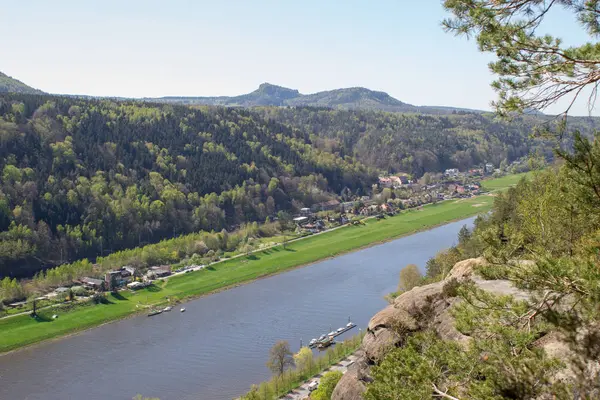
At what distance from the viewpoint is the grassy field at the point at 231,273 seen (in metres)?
30.1

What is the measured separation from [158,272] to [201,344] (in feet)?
49.7

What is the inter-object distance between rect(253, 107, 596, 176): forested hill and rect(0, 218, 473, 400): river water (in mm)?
61407

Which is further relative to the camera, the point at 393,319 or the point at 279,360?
the point at 279,360

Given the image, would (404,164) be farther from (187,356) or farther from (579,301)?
(579,301)

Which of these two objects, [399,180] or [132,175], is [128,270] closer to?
[132,175]

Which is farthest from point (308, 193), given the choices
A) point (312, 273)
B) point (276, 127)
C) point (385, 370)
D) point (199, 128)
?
point (385, 370)

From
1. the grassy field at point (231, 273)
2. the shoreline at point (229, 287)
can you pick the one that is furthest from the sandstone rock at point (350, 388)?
the grassy field at point (231, 273)

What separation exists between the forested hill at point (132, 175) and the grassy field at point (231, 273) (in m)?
10.2

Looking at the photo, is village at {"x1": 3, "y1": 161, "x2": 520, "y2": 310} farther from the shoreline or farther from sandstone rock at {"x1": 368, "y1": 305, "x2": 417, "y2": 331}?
sandstone rock at {"x1": 368, "y1": 305, "x2": 417, "y2": 331}

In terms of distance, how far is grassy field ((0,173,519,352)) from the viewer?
3011 cm

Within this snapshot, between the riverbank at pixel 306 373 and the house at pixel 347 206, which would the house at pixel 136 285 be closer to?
the riverbank at pixel 306 373

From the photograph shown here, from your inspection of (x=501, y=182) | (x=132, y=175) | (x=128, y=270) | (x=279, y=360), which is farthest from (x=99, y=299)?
(x=501, y=182)

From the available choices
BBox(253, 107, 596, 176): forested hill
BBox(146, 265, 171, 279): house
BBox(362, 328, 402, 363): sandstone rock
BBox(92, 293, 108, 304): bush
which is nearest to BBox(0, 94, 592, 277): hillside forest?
BBox(253, 107, 596, 176): forested hill

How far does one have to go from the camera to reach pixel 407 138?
380ft
